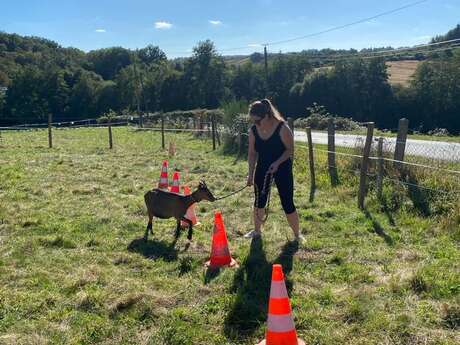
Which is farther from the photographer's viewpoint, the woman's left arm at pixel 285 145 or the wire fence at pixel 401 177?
the wire fence at pixel 401 177

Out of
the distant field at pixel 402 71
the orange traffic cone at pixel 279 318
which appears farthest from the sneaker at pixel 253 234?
the distant field at pixel 402 71


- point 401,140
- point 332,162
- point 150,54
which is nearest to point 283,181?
point 401,140

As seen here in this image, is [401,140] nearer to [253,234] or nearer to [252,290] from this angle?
[253,234]

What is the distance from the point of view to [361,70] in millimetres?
54781

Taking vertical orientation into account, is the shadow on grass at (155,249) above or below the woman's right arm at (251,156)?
below

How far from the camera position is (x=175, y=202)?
5.96 metres

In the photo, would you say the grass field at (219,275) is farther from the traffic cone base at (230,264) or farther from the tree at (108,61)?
the tree at (108,61)

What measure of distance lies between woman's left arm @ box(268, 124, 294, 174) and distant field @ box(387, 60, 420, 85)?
52.2m

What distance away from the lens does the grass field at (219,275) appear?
3576 mm

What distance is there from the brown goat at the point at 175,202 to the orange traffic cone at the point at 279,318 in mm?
2775

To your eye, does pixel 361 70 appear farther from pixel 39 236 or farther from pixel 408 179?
pixel 39 236

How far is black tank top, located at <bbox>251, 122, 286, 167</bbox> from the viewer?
208 inches

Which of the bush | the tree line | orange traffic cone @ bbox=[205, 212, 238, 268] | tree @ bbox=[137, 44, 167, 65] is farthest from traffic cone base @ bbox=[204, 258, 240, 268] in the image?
tree @ bbox=[137, 44, 167, 65]

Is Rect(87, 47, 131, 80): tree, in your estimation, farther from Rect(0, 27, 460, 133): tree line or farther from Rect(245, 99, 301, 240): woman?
Rect(245, 99, 301, 240): woman
